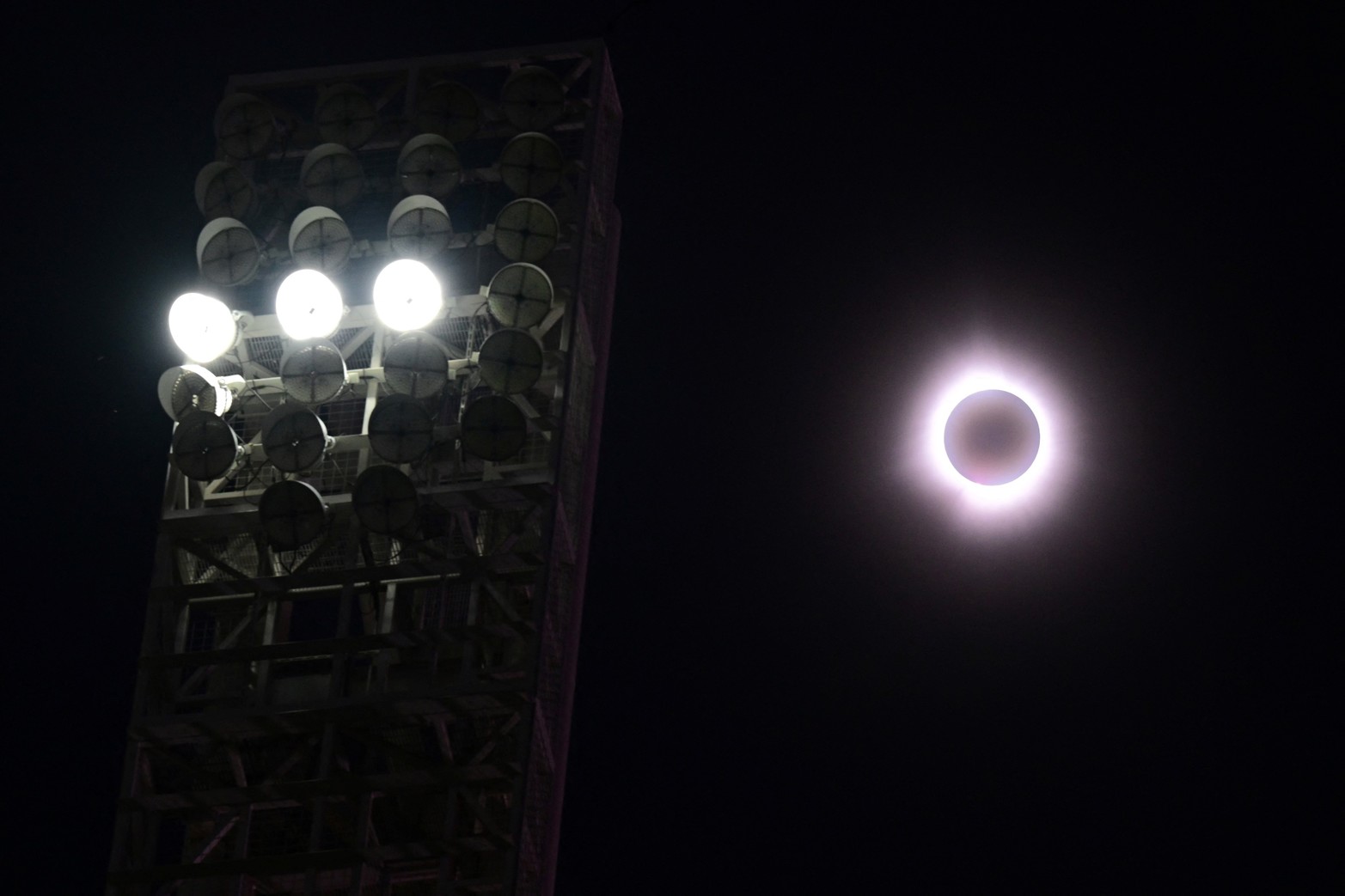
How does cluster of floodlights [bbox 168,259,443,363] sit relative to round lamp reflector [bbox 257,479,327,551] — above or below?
above

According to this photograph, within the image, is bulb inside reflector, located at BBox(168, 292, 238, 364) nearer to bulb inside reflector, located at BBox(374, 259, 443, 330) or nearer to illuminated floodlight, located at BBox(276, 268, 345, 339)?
illuminated floodlight, located at BBox(276, 268, 345, 339)

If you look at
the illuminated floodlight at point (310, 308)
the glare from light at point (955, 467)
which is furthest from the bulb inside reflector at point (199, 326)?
the glare from light at point (955, 467)

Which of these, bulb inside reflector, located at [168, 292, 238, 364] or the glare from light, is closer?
bulb inside reflector, located at [168, 292, 238, 364]

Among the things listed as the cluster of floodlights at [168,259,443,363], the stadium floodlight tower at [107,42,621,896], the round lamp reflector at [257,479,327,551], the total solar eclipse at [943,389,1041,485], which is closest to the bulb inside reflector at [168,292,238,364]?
the stadium floodlight tower at [107,42,621,896]

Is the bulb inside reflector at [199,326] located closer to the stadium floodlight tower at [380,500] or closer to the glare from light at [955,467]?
the stadium floodlight tower at [380,500]

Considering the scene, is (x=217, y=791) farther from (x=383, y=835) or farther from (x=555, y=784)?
(x=555, y=784)

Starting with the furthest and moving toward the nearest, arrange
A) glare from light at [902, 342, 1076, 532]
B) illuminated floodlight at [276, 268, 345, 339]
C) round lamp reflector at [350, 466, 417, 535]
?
glare from light at [902, 342, 1076, 532] < illuminated floodlight at [276, 268, 345, 339] < round lamp reflector at [350, 466, 417, 535]
